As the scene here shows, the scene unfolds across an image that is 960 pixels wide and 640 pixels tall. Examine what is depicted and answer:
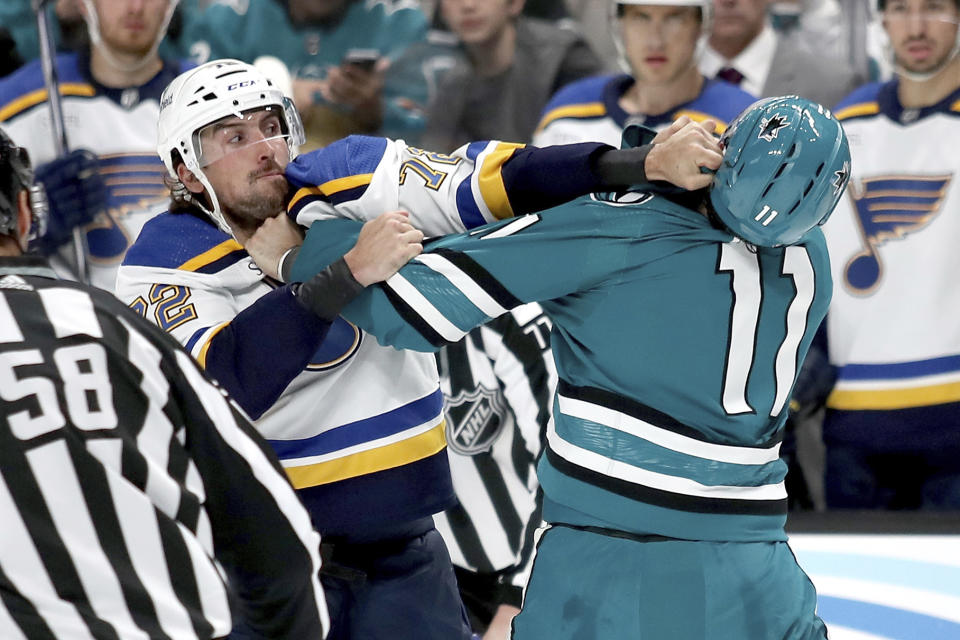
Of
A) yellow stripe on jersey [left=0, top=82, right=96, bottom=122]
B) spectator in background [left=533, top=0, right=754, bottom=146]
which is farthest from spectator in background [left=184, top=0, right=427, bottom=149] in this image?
spectator in background [left=533, top=0, right=754, bottom=146]

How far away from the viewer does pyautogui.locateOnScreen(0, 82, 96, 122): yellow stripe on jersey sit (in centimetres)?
370

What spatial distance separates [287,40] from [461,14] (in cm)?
51

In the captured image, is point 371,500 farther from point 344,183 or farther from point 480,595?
point 480,595

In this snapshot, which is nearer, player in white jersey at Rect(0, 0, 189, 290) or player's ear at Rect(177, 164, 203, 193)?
player's ear at Rect(177, 164, 203, 193)

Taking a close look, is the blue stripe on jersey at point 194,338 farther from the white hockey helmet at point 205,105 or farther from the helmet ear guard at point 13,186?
the helmet ear guard at point 13,186

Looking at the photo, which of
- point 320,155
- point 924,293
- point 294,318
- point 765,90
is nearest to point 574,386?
point 294,318

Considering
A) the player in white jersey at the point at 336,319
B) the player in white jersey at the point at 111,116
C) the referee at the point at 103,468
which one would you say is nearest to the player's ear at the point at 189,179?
the player in white jersey at the point at 336,319

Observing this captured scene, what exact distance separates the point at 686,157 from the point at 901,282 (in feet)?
5.84

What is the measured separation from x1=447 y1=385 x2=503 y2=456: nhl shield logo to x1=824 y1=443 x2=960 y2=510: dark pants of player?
43.8 inches

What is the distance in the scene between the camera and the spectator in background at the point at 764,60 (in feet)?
11.8

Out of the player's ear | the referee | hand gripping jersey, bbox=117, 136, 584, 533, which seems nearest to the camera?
the referee

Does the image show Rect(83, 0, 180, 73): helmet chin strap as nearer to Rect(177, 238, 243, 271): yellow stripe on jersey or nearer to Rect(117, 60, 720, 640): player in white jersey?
Rect(117, 60, 720, 640): player in white jersey

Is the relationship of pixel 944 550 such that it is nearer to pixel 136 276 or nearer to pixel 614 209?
pixel 614 209

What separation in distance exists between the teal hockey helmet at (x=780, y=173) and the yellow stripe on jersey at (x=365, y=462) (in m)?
0.63
